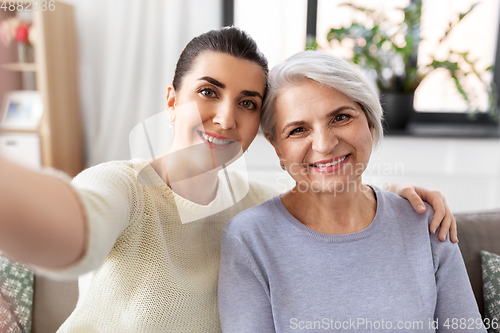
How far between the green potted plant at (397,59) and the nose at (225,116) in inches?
71.1

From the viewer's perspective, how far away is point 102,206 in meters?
0.60

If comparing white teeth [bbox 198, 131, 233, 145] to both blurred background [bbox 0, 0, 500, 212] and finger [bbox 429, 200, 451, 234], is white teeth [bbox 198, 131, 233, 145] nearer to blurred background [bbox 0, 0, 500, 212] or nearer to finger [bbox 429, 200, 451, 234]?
finger [bbox 429, 200, 451, 234]

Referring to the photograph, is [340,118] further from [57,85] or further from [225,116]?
[57,85]

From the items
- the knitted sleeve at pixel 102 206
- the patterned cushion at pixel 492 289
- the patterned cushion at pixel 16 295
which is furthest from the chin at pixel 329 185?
the patterned cushion at pixel 16 295

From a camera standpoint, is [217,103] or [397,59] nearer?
[217,103]

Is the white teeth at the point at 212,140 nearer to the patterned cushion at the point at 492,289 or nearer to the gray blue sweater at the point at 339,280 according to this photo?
the gray blue sweater at the point at 339,280

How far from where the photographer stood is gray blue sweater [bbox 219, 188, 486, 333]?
3.10ft

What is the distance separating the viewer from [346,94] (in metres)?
0.99

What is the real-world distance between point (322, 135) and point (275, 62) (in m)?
1.77

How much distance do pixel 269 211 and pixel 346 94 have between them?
1.23 ft

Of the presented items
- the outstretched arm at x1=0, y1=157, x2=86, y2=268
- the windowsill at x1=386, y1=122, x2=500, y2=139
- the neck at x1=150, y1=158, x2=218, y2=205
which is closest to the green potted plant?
the windowsill at x1=386, y1=122, x2=500, y2=139

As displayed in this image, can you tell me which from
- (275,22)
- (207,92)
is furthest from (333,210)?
(275,22)

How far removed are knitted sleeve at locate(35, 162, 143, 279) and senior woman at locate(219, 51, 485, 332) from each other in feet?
0.99

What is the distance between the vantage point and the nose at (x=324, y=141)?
96 cm
